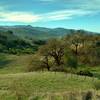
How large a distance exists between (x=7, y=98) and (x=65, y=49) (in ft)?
209

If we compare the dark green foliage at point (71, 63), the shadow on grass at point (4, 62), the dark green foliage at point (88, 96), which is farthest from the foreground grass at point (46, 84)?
the shadow on grass at point (4, 62)

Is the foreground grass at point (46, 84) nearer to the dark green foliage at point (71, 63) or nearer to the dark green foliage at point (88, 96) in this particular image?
the dark green foliage at point (88, 96)

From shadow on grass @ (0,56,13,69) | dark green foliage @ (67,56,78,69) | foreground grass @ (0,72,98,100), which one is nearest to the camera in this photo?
foreground grass @ (0,72,98,100)

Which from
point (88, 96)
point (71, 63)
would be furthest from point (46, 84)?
point (71, 63)

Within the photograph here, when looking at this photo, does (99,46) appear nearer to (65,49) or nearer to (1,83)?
(65,49)

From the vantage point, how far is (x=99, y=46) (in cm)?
11738

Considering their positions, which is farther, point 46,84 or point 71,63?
point 71,63

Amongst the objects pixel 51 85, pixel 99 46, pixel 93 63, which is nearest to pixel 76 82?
pixel 51 85

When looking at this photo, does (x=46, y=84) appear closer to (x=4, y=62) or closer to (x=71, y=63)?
(x=71, y=63)

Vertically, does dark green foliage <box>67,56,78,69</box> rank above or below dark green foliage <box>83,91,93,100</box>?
→ below

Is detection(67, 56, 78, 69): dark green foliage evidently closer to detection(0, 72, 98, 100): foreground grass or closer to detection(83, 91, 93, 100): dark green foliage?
detection(0, 72, 98, 100): foreground grass

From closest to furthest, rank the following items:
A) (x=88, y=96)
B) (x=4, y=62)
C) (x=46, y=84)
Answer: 1. (x=88, y=96)
2. (x=46, y=84)
3. (x=4, y=62)

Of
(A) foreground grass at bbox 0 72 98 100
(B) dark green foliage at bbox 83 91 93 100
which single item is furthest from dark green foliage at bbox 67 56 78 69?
(B) dark green foliage at bbox 83 91 93 100

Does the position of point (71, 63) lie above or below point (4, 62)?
above
